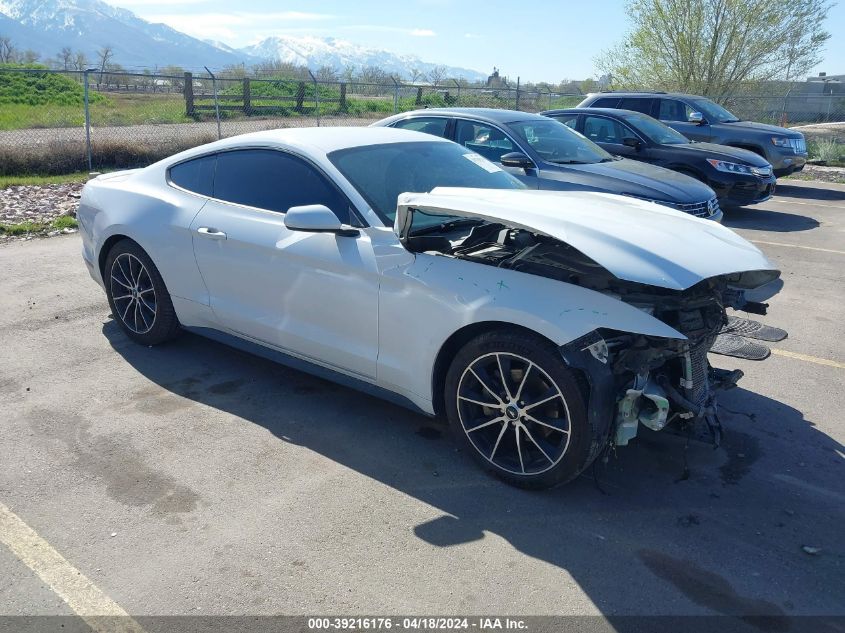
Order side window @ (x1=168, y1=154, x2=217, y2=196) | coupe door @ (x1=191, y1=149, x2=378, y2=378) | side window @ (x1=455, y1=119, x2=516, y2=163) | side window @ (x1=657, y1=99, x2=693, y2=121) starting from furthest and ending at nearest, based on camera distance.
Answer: side window @ (x1=657, y1=99, x2=693, y2=121) < side window @ (x1=455, y1=119, x2=516, y2=163) < side window @ (x1=168, y1=154, x2=217, y2=196) < coupe door @ (x1=191, y1=149, x2=378, y2=378)

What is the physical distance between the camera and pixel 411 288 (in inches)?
146

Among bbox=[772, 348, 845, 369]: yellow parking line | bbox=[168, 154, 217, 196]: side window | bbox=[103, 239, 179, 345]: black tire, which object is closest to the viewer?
bbox=[168, 154, 217, 196]: side window

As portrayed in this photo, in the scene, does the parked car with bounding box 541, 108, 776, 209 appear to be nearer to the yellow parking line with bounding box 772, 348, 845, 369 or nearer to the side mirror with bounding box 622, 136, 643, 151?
the side mirror with bounding box 622, 136, 643, 151

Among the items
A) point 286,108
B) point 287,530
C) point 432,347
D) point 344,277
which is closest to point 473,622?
point 287,530

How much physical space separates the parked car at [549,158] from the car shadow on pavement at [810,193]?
22.1 feet

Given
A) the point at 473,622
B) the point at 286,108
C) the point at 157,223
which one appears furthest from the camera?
the point at 286,108

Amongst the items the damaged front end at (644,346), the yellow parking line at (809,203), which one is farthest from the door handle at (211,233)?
the yellow parking line at (809,203)

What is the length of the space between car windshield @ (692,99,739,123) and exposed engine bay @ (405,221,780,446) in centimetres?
1062

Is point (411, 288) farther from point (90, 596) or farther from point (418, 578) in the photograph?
point (90, 596)

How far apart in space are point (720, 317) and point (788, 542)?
1.11m

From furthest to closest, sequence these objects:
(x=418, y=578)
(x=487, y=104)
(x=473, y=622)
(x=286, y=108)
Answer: (x=487, y=104) < (x=286, y=108) < (x=418, y=578) < (x=473, y=622)

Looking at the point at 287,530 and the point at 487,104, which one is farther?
the point at 487,104

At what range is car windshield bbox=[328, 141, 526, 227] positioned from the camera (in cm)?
414

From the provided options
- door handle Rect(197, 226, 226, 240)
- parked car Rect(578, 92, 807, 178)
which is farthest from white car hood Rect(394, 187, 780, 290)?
parked car Rect(578, 92, 807, 178)
